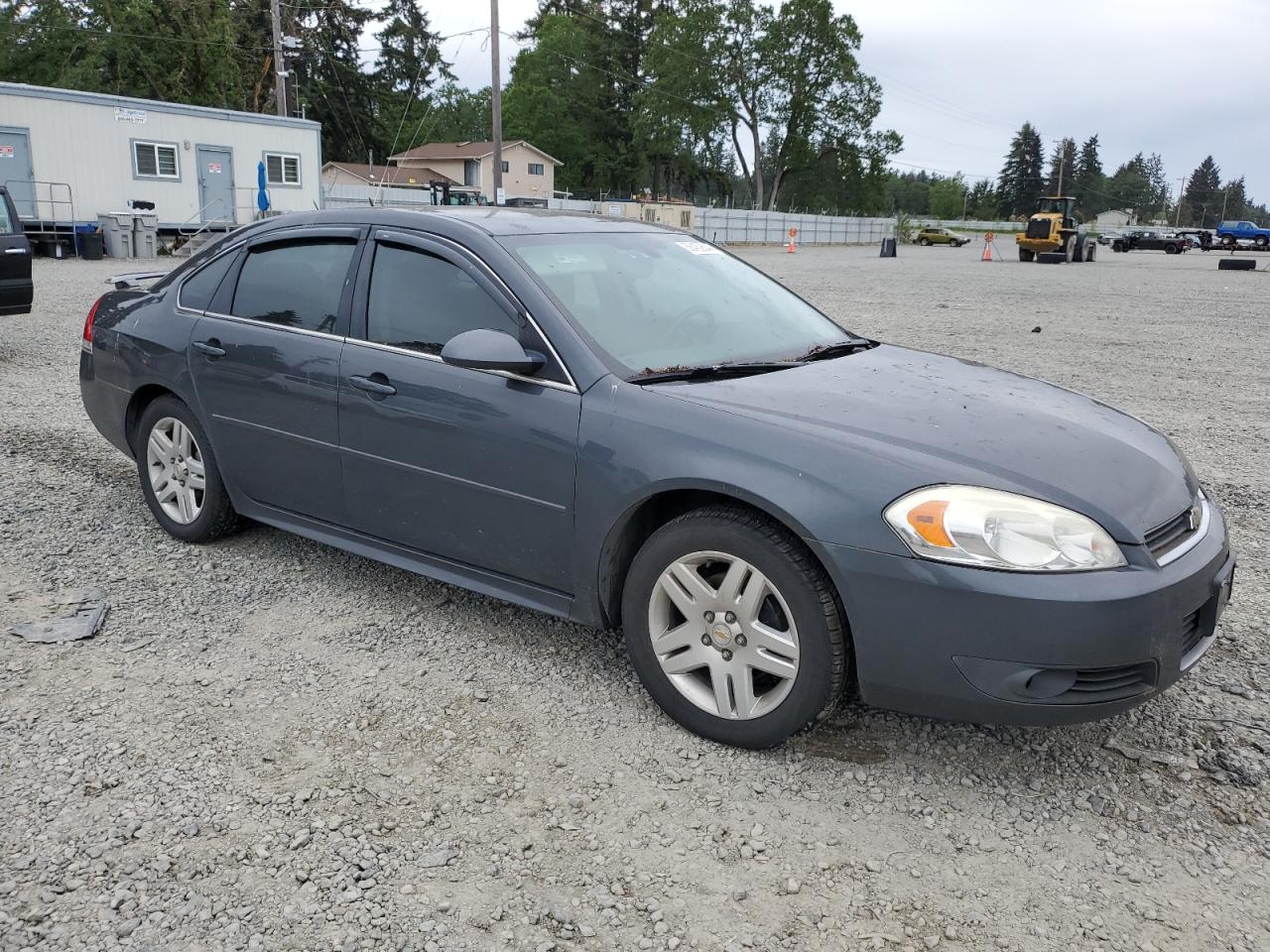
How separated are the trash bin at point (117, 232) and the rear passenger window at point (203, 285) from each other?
946 inches

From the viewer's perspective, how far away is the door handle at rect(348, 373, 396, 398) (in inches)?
148

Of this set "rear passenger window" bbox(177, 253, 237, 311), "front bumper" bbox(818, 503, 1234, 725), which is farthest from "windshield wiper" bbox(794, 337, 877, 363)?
"rear passenger window" bbox(177, 253, 237, 311)

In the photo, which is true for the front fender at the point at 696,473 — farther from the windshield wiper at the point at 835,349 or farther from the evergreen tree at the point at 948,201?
the evergreen tree at the point at 948,201

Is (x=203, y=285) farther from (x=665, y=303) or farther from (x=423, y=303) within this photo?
(x=665, y=303)

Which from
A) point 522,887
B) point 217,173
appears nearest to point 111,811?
point 522,887

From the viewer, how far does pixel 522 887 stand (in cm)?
254

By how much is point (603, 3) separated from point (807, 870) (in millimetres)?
88809

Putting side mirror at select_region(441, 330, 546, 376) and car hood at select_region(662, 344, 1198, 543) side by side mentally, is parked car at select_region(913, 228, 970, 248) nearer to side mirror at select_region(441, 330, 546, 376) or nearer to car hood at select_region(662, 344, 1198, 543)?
car hood at select_region(662, 344, 1198, 543)

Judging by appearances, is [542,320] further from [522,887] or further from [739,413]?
[522,887]

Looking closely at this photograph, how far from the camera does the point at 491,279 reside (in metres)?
3.64

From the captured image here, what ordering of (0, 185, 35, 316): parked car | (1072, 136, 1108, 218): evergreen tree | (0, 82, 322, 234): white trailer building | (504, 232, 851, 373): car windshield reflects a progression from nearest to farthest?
(504, 232, 851, 373): car windshield → (0, 185, 35, 316): parked car → (0, 82, 322, 234): white trailer building → (1072, 136, 1108, 218): evergreen tree

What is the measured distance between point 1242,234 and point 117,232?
58.0 m

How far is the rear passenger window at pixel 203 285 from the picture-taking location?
4598 millimetres

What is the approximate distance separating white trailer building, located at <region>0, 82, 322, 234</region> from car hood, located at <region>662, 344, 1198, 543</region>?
26760mm
